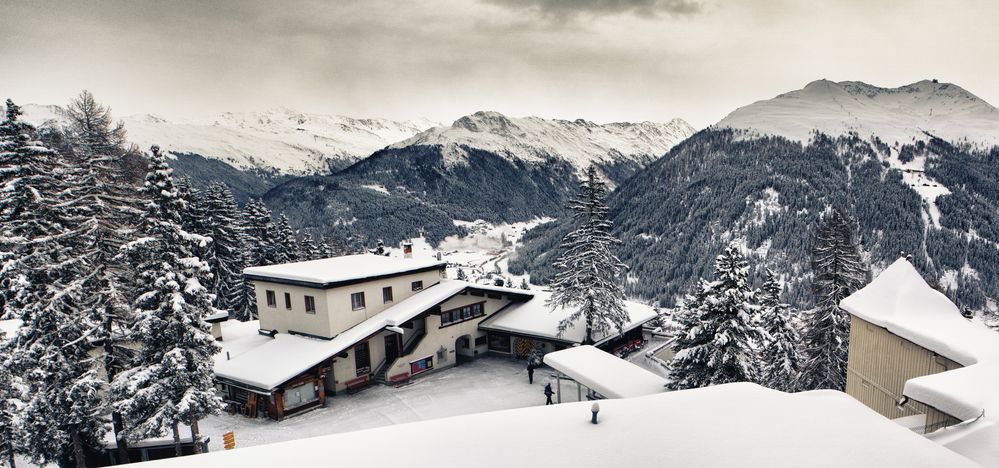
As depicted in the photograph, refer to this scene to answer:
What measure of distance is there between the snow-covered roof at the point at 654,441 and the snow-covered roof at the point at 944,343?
1.12 m

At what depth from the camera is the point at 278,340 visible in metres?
25.2

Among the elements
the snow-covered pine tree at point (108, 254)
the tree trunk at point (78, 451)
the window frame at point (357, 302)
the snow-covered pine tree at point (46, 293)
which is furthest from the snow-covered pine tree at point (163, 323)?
the window frame at point (357, 302)

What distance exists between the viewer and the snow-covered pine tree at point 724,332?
17.0m

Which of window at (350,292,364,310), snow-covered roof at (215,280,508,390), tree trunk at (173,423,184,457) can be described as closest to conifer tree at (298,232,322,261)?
snow-covered roof at (215,280,508,390)

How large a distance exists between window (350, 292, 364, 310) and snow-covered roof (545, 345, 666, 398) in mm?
11475

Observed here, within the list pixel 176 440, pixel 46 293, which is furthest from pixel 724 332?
pixel 46 293

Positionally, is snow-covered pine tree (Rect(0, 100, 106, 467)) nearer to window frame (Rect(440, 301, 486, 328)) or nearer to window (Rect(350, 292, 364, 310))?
window (Rect(350, 292, 364, 310))

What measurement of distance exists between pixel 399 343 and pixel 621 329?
43.3 ft

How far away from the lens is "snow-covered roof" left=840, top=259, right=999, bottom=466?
742 cm

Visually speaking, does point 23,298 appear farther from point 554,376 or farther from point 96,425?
point 554,376

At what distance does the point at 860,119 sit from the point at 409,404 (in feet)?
633

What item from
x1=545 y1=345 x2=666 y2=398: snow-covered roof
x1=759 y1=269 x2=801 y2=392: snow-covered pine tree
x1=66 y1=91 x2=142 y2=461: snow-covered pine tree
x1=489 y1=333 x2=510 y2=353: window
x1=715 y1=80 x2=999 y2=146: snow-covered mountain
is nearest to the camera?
x1=66 y1=91 x2=142 y2=461: snow-covered pine tree

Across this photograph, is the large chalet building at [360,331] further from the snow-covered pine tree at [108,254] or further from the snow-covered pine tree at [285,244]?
the snow-covered pine tree at [285,244]

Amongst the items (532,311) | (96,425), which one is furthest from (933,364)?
(96,425)
